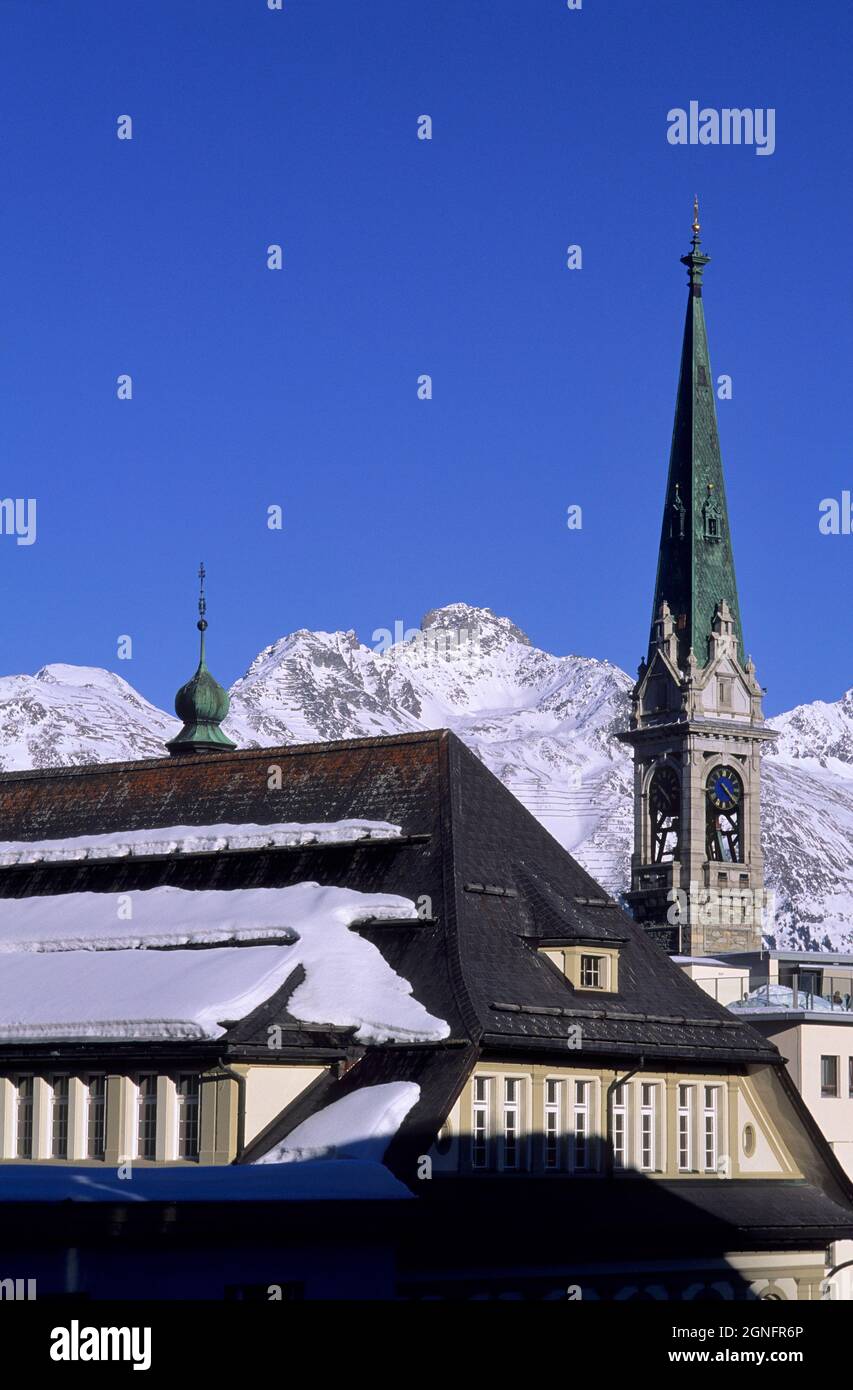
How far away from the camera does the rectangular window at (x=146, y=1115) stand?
161ft

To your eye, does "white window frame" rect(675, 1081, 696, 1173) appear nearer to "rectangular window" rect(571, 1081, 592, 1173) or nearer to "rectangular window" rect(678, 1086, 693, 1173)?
"rectangular window" rect(678, 1086, 693, 1173)

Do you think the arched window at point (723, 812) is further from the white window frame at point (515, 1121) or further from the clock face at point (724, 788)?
the white window frame at point (515, 1121)

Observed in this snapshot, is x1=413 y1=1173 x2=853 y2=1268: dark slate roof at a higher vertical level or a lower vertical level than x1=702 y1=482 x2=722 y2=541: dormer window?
lower

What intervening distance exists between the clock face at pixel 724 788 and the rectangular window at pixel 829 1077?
3893 inches

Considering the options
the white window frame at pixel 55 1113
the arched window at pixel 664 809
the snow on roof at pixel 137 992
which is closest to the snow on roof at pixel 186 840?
the snow on roof at pixel 137 992

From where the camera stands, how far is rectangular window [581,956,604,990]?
52531 mm

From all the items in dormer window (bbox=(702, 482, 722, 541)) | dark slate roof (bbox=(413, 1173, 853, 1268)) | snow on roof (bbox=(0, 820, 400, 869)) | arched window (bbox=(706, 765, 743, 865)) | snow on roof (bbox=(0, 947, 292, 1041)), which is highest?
dormer window (bbox=(702, 482, 722, 541))

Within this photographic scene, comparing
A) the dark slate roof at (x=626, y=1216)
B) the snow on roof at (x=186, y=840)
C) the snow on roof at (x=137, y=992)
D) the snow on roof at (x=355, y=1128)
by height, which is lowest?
the dark slate roof at (x=626, y=1216)

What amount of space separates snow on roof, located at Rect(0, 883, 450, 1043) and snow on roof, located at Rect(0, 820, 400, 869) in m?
1.45

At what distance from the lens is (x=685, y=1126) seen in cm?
5356

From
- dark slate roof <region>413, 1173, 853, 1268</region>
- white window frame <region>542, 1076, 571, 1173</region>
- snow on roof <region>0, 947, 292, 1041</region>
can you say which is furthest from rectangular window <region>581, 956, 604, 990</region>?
snow on roof <region>0, 947, 292, 1041</region>

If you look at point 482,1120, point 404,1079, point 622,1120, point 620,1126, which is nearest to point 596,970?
point 622,1120

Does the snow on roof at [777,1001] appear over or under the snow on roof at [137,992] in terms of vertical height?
over

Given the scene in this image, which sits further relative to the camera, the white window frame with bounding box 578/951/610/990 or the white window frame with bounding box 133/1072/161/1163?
the white window frame with bounding box 578/951/610/990
